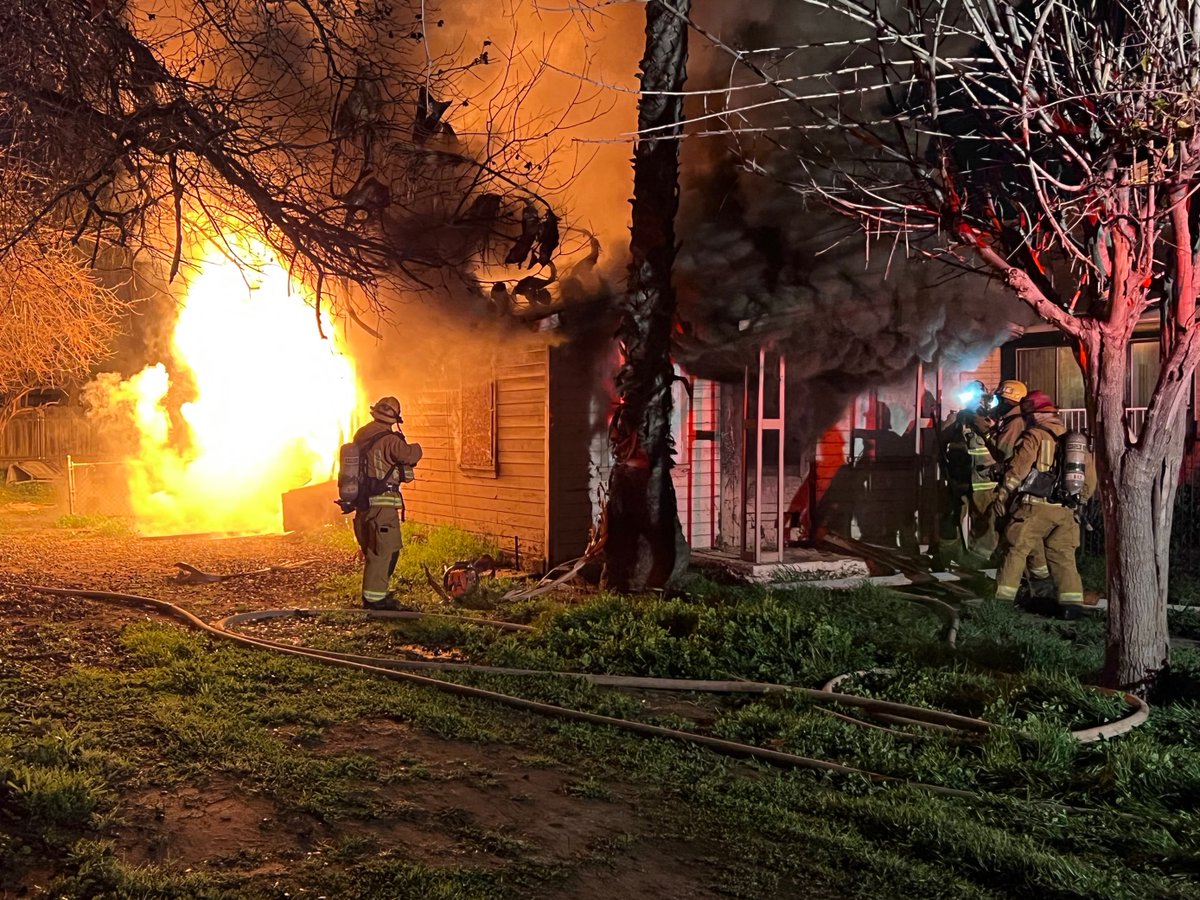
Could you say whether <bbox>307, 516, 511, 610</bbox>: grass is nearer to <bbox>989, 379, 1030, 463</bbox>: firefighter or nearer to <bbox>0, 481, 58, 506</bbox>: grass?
<bbox>989, 379, 1030, 463</bbox>: firefighter

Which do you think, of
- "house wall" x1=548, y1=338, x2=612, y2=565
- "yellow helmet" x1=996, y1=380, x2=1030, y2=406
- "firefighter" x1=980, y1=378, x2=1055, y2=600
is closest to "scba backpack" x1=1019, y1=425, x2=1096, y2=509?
"firefighter" x1=980, y1=378, x2=1055, y2=600

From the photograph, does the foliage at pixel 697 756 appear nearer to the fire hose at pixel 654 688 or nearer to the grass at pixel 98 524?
the fire hose at pixel 654 688

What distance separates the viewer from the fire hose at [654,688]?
16.5 ft

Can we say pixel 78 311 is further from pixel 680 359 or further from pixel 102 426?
pixel 102 426

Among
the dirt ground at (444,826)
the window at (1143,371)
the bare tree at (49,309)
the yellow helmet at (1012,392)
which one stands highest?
the bare tree at (49,309)

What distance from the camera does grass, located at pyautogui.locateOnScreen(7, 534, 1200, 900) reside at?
371 cm

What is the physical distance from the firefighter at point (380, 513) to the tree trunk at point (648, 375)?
1944 mm

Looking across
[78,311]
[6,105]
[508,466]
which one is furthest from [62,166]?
[78,311]

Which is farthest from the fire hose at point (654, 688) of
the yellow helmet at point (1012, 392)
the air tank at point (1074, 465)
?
the yellow helmet at point (1012, 392)

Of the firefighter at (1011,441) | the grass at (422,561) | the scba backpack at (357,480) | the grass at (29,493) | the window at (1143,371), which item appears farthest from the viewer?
the grass at (29,493)

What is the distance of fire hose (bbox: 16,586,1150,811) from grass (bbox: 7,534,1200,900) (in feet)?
0.25

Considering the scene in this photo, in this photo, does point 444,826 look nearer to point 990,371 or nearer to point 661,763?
point 661,763

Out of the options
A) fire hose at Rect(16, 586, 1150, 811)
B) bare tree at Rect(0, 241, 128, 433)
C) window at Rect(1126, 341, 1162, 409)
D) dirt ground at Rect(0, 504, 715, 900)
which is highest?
bare tree at Rect(0, 241, 128, 433)

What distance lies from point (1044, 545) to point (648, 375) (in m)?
3.76
